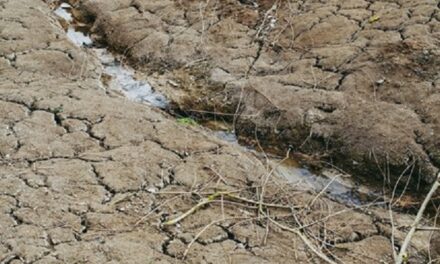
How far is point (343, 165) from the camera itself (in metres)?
4.22

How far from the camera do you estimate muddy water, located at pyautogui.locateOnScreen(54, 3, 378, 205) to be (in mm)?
3977

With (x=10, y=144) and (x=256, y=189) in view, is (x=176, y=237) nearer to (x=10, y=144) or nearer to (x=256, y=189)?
(x=256, y=189)

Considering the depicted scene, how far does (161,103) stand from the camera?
4.88 meters

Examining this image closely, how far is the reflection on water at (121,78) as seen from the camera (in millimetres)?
4938

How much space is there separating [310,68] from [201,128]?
85 cm

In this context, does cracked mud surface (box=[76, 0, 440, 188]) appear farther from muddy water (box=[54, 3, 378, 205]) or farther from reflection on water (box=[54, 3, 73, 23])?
reflection on water (box=[54, 3, 73, 23])

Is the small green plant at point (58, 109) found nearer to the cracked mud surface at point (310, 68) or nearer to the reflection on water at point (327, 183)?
the cracked mud surface at point (310, 68)

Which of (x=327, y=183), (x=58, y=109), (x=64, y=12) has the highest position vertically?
(x=58, y=109)

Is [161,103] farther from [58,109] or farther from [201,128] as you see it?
[58,109]

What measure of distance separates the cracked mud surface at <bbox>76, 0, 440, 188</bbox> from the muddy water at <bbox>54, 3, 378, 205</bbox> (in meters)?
0.11

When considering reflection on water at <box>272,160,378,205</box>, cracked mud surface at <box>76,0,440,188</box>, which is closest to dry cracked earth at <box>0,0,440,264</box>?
cracked mud surface at <box>76,0,440,188</box>

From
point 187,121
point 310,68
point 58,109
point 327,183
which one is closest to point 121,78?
point 187,121

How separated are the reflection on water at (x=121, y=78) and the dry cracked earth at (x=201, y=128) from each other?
3.9 inches

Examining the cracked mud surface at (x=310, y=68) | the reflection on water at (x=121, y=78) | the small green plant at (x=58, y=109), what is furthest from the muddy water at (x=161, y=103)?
the small green plant at (x=58, y=109)
